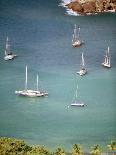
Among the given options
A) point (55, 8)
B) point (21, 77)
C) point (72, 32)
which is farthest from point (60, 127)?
point (55, 8)

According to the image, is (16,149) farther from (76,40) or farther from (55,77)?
(76,40)

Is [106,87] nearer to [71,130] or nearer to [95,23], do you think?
[71,130]

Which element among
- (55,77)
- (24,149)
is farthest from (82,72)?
(24,149)

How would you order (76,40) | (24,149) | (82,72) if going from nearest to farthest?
(24,149), (82,72), (76,40)

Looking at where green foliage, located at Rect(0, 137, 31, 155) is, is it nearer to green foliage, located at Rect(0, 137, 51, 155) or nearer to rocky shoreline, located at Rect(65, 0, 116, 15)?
green foliage, located at Rect(0, 137, 51, 155)

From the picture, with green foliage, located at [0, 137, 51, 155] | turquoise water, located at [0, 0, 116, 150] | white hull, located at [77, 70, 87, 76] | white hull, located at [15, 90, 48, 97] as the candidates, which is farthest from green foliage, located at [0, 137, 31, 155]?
white hull, located at [77, 70, 87, 76]

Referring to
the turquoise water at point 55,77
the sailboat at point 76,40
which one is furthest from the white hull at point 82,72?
the sailboat at point 76,40
